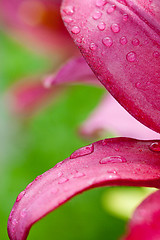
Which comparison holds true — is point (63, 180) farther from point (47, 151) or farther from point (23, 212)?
point (47, 151)

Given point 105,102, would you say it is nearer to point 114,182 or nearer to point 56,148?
point 114,182

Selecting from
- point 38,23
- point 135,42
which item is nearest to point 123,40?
point 135,42

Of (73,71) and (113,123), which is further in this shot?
(113,123)

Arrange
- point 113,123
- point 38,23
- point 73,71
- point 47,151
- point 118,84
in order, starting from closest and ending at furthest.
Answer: point 118,84 → point 73,71 → point 113,123 → point 38,23 → point 47,151

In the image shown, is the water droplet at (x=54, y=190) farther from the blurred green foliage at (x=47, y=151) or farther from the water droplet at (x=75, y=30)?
the blurred green foliage at (x=47, y=151)

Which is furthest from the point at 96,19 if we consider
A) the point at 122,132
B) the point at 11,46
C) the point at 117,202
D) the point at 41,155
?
the point at 11,46

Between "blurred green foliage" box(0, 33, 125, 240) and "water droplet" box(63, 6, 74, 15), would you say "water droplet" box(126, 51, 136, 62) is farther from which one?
"blurred green foliage" box(0, 33, 125, 240)

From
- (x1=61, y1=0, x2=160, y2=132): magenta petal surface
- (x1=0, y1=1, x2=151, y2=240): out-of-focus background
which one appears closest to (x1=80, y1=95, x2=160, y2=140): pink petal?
(x1=0, y1=1, x2=151, y2=240): out-of-focus background
